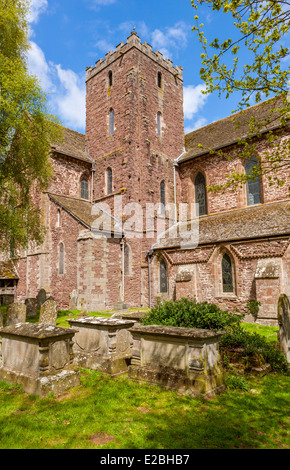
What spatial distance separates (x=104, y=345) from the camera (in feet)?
23.5

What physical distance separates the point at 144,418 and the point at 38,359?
2296mm

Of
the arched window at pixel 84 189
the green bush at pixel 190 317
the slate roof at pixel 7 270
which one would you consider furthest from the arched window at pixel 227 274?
the slate roof at pixel 7 270

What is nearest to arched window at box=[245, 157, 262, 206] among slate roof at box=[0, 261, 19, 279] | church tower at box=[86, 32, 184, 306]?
church tower at box=[86, 32, 184, 306]

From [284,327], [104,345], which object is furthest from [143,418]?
[284,327]

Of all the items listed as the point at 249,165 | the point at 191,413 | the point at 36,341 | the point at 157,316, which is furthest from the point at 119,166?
the point at 191,413

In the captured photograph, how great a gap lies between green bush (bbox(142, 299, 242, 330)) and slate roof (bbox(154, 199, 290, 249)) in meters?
8.29

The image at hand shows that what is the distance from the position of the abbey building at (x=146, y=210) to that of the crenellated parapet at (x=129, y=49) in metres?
0.11

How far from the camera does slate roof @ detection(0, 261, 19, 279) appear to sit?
874 inches

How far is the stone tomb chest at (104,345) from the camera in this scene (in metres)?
7.02

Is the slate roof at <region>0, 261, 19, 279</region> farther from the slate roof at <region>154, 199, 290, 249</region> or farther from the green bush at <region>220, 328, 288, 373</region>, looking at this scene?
the green bush at <region>220, 328, 288, 373</region>

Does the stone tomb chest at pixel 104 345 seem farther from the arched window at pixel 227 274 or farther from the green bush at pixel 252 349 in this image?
the arched window at pixel 227 274

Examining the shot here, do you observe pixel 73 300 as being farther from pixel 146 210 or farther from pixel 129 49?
pixel 129 49

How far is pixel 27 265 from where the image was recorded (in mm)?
20797

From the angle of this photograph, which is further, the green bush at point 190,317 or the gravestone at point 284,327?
the gravestone at point 284,327
